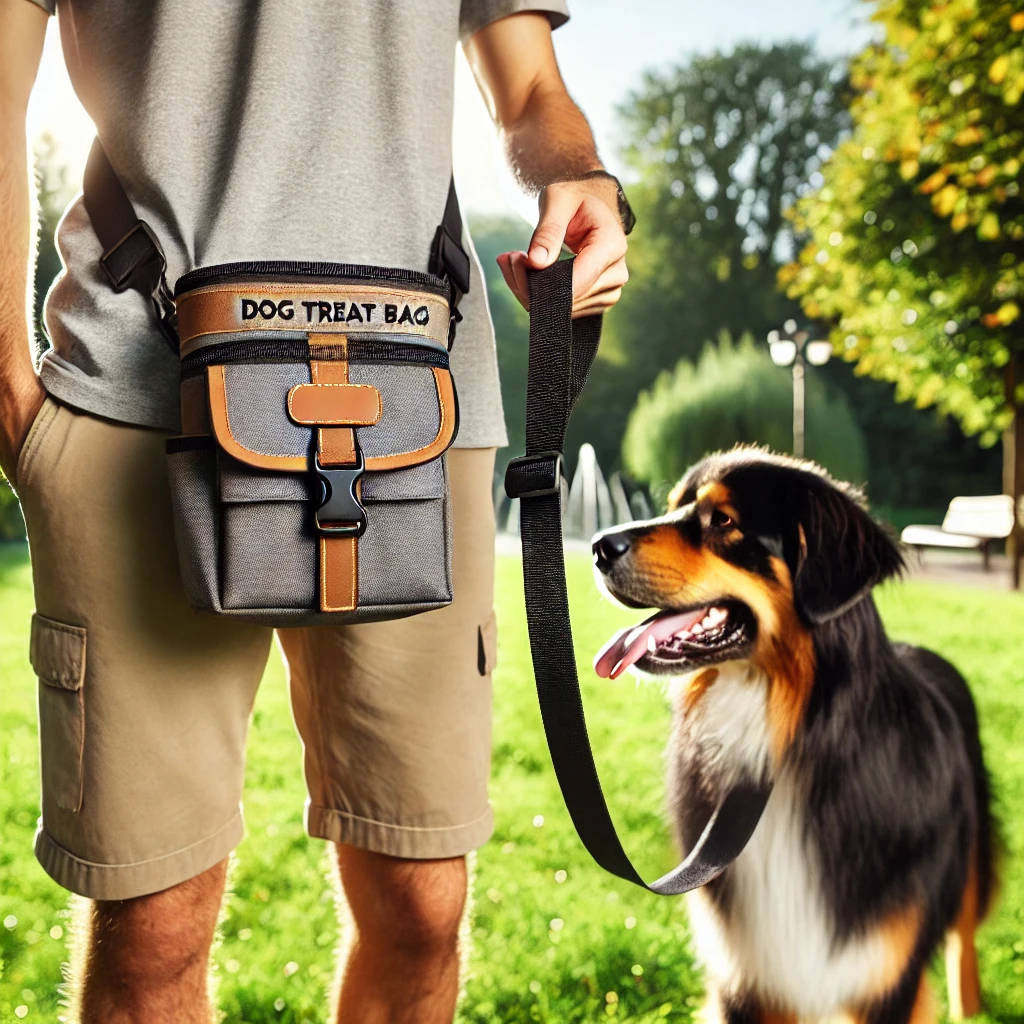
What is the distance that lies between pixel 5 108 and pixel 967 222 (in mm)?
4390

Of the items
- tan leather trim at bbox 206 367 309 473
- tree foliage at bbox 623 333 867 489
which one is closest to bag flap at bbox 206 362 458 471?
tan leather trim at bbox 206 367 309 473

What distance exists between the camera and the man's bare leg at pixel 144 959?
96 centimetres

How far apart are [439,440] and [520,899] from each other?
1.66 meters

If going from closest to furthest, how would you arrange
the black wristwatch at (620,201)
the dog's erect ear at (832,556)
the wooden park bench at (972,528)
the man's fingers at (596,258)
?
the man's fingers at (596,258), the black wristwatch at (620,201), the dog's erect ear at (832,556), the wooden park bench at (972,528)

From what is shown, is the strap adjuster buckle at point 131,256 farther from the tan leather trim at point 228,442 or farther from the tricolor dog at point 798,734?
the tricolor dog at point 798,734

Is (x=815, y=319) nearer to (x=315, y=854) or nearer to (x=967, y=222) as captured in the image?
(x=967, y=222)

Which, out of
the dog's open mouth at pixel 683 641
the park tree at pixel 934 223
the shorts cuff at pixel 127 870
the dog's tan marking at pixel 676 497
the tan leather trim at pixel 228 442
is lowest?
the shorts cuff at pixel 127 870

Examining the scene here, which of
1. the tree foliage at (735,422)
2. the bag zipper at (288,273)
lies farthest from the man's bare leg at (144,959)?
the tree foliage at (735,422)

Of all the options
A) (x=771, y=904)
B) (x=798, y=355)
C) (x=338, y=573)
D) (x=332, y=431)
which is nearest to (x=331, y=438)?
(x=332, y=431)

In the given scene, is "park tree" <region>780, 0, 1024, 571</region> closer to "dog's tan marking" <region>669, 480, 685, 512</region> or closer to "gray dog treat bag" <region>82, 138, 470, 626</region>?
"dog's tan marking" <region>669, 480, 685, 512</region>

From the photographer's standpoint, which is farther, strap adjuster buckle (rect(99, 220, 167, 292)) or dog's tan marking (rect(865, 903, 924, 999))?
dog's tan marking (rect(865, 903, 924, 999))

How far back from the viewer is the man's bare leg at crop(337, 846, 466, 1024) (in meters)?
1.14

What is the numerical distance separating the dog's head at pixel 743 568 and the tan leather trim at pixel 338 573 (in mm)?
665

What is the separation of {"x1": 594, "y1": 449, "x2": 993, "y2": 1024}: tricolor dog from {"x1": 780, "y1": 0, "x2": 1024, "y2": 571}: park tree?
130 inches
